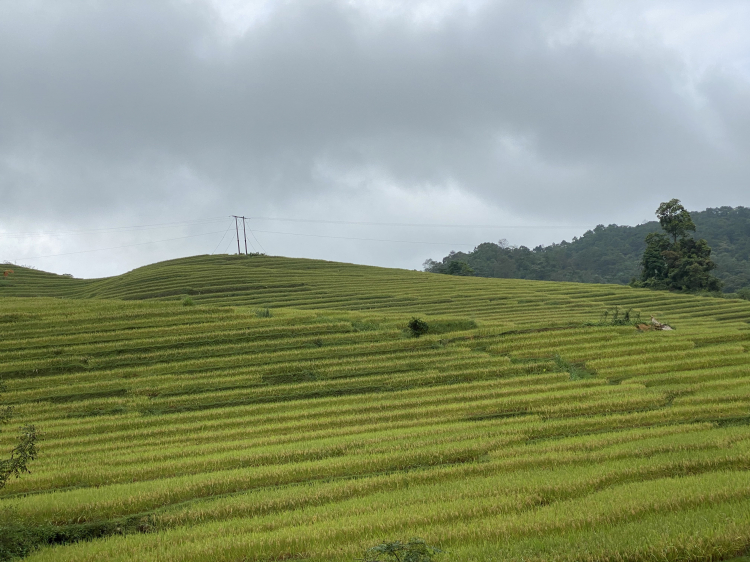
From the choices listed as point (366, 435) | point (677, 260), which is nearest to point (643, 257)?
point (677, 260)

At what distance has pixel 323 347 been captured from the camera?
966 inches

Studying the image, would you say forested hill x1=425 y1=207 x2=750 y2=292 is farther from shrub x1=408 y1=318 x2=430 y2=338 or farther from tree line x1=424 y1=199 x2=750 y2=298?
shrub x1=408 y1=318 x2=430 y2=338

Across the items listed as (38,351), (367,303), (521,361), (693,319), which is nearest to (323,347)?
(521,361)

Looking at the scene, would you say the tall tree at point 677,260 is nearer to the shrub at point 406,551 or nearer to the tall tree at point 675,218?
the tall tree at point 675,218

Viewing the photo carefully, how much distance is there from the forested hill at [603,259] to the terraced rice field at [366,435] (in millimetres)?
65722

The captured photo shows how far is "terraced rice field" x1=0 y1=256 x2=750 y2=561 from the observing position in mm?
8453

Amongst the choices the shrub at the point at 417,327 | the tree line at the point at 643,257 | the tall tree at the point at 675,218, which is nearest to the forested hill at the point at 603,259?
the tree line at the point at 643,257

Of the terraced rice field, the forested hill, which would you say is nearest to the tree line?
the forested hill

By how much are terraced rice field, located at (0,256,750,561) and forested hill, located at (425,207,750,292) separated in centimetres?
6572

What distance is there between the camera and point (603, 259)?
114875mm

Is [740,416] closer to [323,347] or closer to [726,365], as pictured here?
[726,365]

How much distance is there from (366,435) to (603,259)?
110 meters

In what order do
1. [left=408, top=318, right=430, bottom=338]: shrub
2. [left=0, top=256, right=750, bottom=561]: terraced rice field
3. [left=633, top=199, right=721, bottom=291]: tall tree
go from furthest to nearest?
[left=633, top=199, right=721, bottom=291]: tall tree → [left=408, top=318, right=430, bottom=338]: shrub → [left=0, top=256, right=750, bottom=561]: terraced rice field

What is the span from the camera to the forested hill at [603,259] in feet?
328
